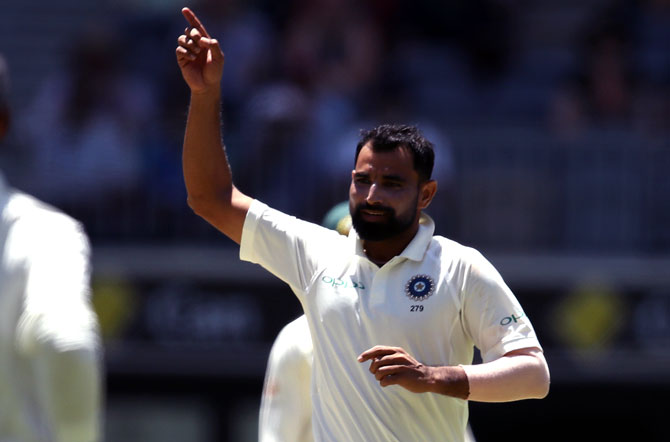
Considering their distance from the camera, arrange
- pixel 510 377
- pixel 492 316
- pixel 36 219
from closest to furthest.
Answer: pixel 36 219 < pixel 510 377 < pixel 492 316

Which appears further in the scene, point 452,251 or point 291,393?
point 291,393

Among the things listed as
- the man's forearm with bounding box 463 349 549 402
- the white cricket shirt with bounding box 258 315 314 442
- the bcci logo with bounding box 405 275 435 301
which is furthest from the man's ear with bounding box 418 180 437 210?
the white cricket shirt with bounding box 258 315 314 442

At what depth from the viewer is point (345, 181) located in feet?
30.2

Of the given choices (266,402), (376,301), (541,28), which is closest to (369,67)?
(541,28)

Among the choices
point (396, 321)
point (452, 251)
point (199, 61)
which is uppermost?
point (199, 61)

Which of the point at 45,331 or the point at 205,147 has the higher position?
the point at 205,147

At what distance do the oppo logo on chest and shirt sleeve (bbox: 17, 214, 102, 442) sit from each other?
862 mm

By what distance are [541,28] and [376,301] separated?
909 centimetres

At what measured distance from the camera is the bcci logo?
11.8 feet

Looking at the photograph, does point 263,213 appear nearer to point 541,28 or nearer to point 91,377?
point 91,377

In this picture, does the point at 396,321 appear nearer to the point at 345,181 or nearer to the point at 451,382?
the point at 451,382

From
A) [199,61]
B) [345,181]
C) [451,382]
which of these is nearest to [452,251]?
[451,382]

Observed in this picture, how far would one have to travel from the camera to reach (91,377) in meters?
2.94

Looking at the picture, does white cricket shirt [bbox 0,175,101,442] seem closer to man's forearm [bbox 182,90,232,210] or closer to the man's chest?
man's forearm [bbox 182,90,232,210]
